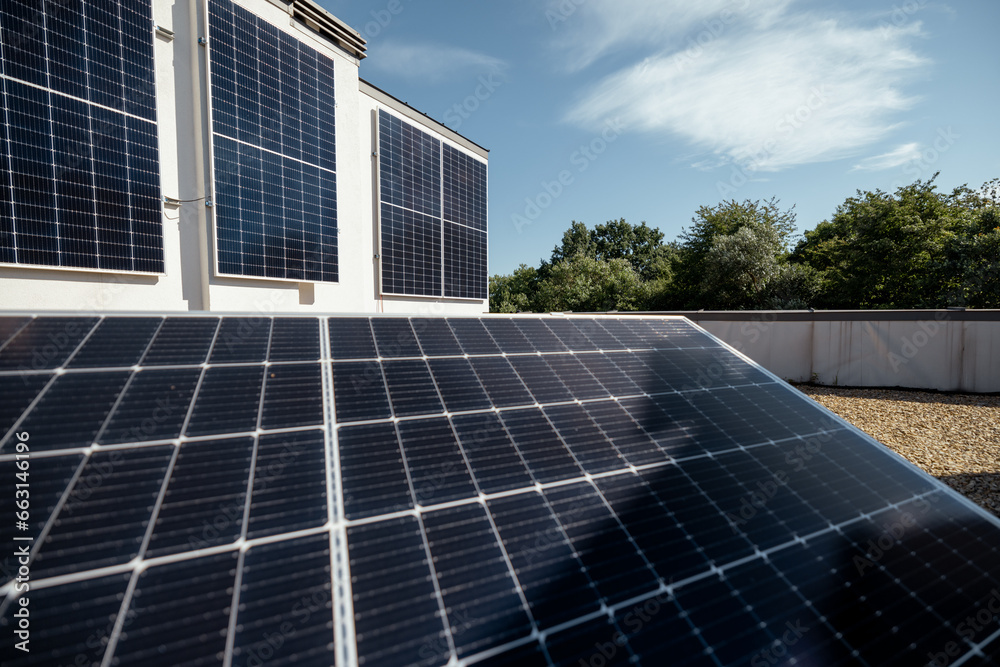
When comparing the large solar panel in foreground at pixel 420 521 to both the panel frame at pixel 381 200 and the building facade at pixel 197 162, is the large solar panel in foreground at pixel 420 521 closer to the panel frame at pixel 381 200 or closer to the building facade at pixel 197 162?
the building facade at pixel 197 162

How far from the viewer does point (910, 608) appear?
3.18 metres

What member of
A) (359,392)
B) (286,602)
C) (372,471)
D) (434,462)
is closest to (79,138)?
(359,392)

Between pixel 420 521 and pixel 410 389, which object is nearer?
pixel 420 521

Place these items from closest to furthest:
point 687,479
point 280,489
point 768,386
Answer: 1. point 280,489
2. point 687,479
3. point 768,386

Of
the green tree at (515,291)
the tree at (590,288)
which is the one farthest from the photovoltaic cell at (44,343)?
the green tree at (515,291)

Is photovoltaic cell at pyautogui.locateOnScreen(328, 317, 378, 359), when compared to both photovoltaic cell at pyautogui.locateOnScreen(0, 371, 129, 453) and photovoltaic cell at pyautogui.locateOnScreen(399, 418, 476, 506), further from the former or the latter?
photovoltaic cell at pyautogui.locateOnScreen(0, 371, 129, 453)

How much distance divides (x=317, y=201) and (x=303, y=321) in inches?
306

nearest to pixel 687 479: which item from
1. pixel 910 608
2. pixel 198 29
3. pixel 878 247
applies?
pixel 910 608

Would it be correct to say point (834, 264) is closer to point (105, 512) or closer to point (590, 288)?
point (590, 288)

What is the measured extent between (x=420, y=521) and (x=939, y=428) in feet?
53.4

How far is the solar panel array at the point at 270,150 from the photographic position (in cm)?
936

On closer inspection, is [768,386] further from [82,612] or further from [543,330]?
[82,612]

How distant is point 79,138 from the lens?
7285 mm

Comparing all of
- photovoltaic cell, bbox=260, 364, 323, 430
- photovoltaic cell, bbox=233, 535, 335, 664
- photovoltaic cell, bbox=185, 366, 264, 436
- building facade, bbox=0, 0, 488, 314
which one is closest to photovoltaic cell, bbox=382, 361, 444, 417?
photovoltaic cell, bbox=260, 364, 323, 430
